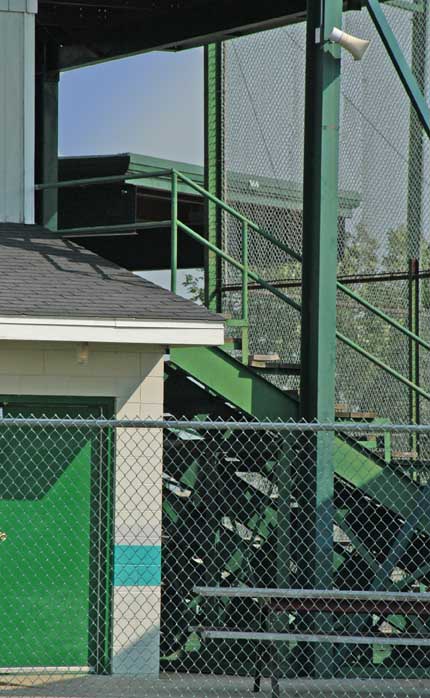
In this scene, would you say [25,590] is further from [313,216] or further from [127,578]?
[313,216]

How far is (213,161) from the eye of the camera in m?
14.1

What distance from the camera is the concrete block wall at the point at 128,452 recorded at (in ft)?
34.9

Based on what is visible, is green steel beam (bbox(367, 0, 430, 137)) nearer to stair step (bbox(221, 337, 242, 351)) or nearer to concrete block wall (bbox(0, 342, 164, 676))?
stair step (bbox(221, 337, 242, 351))

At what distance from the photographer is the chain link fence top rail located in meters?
13.5

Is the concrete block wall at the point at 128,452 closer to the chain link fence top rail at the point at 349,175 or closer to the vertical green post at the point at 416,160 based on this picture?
the chain link fence top rail at the point at 349,175

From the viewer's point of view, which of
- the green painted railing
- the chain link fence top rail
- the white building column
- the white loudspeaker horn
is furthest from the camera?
the chain link fence top rail

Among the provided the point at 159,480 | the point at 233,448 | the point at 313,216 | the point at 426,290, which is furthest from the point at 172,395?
the point at 426,290

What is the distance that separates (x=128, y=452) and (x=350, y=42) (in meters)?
3.84

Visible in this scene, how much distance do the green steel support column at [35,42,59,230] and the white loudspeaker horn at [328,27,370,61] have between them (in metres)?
4.20

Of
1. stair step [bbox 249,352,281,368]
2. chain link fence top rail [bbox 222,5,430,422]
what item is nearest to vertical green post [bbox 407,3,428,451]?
chain link fence top rail [bbox 222,5,430,422]

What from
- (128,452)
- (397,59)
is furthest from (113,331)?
(397,59)

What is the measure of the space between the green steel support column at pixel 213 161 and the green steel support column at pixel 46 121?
1.67 metres

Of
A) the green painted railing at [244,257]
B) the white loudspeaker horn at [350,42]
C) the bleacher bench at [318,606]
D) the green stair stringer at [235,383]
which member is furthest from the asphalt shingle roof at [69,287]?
the white loudspeaker horn at [350,42]

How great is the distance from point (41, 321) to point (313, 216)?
98.2 inches
